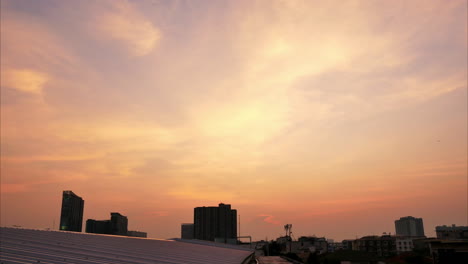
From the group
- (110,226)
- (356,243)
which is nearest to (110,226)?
(110,226)

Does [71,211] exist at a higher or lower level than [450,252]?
higher

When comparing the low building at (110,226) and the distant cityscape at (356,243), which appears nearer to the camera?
the distant cityscape at (356,243)

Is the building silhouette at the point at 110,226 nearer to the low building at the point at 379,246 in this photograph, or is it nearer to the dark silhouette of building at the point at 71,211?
the dark silhouette of building at the point at 71,211

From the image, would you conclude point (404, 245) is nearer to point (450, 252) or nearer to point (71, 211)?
point (450, 252)

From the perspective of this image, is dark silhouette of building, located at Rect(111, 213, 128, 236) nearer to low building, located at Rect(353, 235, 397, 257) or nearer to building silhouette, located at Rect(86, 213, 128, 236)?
building silhouette, located at Rect(86, 213, 128, 236)

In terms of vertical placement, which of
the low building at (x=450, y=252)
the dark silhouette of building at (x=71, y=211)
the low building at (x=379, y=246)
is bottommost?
the low building at (x=379, y=246)

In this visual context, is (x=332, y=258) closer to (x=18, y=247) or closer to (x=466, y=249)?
(x=466, y=249)

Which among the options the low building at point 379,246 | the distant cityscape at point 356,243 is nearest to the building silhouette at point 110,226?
the distant cityscape at point 356,243

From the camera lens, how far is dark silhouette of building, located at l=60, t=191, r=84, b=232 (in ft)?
596

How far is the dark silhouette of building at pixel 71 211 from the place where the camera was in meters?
182

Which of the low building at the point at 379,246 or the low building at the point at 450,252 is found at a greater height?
the low building at the point at 450,252

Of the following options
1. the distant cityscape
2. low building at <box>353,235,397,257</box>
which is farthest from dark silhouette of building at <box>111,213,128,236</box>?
low building at <box>353,235,397,257</box>

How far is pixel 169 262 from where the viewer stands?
18656 mm

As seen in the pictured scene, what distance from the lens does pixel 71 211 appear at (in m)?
188
